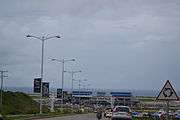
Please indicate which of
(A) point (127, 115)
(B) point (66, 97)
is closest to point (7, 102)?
(B) point (66, 97)

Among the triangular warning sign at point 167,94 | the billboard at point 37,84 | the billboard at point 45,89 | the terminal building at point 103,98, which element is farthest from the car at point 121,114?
the terminal building at point 103,98

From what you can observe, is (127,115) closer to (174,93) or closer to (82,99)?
(174,93)

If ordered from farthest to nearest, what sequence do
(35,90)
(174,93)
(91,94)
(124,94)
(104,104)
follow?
(104,104) < (91,94) < (124,94) < (35,90) < (174,93)

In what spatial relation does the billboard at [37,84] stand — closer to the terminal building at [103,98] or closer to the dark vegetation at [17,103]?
the dark vegetation at [17,103]

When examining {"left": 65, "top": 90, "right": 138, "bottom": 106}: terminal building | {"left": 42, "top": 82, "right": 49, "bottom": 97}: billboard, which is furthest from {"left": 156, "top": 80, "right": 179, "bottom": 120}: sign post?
{"left": 65, "top": 90, "right": 138, "bottom": 106}: terminal building

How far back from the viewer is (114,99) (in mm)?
135250

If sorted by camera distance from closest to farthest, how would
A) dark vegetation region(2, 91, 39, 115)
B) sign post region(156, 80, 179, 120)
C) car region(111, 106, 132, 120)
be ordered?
sign post region(156, 80, 179, 120) < car region(111, 106, 132, 120) < dark vegetation region(2, 91, 39, 115)

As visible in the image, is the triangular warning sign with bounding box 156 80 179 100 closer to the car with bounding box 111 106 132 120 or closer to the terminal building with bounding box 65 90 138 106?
the car with bounding box 111 106 132 120

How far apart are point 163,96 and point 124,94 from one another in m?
115

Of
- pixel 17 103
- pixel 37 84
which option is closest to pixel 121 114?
pixel 37 84

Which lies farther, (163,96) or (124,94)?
(124,94)

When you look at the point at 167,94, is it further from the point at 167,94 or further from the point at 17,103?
the point at 17,103

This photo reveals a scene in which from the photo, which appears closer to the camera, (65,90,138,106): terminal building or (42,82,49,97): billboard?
(42,82,49,97): billboard

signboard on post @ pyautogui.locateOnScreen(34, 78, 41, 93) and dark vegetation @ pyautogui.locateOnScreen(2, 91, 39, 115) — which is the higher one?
signboard on post @ pyautogui.locateOnScreen(34, 78, 41, 93)
